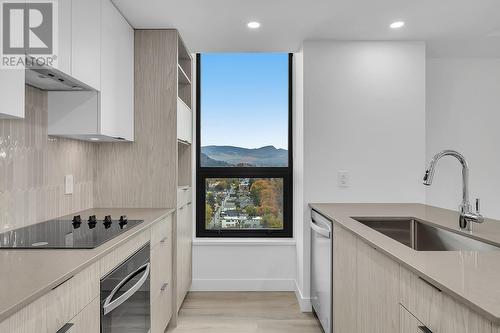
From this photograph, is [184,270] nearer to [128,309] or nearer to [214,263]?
[214,263]

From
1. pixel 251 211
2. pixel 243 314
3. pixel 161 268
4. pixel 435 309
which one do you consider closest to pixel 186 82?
pixel 251 211

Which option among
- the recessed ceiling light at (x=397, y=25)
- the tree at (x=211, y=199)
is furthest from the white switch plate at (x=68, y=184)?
the recessed ceiling light at (x=397, y=25)

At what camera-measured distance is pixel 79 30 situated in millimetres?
1828

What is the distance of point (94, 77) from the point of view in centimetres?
200

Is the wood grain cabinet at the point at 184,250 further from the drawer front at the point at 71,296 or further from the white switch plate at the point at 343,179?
the drawer front at the point at 71,296

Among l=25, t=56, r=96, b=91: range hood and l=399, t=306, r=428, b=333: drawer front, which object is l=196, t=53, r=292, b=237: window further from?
l=399, t=306, r=428, b=333: drawer front

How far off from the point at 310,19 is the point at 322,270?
1.77m

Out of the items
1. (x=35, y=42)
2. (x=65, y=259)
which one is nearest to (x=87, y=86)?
(x=35, y=42)

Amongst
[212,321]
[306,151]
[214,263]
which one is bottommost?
[212,321]

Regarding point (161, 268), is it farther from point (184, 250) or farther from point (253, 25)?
point (253, 25)

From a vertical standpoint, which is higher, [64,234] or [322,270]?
[64,234]

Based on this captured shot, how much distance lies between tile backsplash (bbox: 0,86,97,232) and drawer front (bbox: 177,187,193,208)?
719 millimetres

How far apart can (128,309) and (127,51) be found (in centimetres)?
177

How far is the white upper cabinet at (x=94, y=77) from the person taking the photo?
185 centimetres
